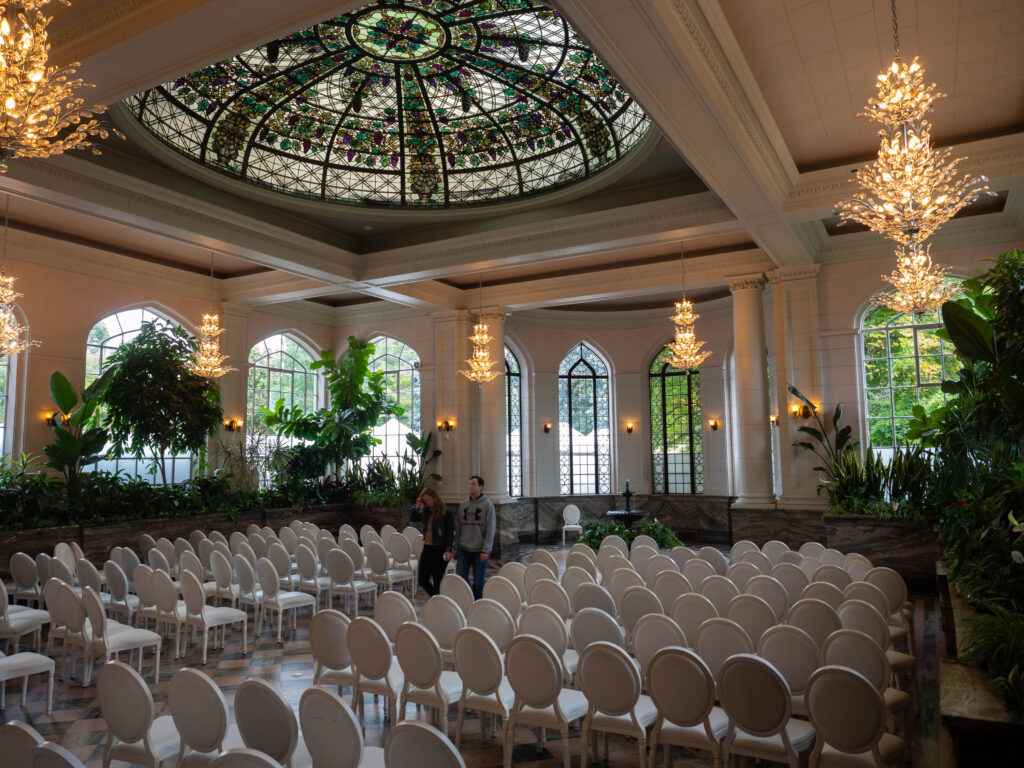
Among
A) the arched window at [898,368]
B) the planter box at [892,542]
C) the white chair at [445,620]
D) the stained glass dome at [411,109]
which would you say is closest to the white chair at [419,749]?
the white chair at [445,620]

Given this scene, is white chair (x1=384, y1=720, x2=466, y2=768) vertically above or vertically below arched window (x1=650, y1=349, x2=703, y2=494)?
below

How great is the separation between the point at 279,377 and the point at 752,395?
10.5m

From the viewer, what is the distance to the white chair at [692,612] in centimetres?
466

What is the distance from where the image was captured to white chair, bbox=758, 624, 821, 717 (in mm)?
3697

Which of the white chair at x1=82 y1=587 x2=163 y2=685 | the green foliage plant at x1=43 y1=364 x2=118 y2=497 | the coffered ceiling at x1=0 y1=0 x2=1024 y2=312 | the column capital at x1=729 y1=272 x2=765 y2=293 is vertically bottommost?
the white chair at x1=82 y1=587 x2=163 y2=685

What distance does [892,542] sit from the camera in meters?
9.19

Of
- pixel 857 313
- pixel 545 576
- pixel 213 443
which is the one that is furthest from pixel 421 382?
pixel 545 576

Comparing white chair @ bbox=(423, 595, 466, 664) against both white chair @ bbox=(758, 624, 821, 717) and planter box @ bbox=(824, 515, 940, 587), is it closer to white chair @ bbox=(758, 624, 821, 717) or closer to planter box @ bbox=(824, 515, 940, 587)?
white chair @ bbox=(758, 624, 821, 717)

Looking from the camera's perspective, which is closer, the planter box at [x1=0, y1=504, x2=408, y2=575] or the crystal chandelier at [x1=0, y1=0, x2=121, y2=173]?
the crystal chandelier at [x1=0, y1=0, x2=121, y2=173]

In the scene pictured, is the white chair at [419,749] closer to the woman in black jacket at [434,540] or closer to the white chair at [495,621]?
the white chair at [495,621]

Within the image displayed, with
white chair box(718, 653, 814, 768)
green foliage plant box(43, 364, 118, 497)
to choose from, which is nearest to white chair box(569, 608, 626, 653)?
white chair box(718, 653, 814, 768)

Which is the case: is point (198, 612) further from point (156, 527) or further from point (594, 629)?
point (156, 527)

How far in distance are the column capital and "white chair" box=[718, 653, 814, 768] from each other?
9453 millimetres

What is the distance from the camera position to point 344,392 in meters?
15.3
